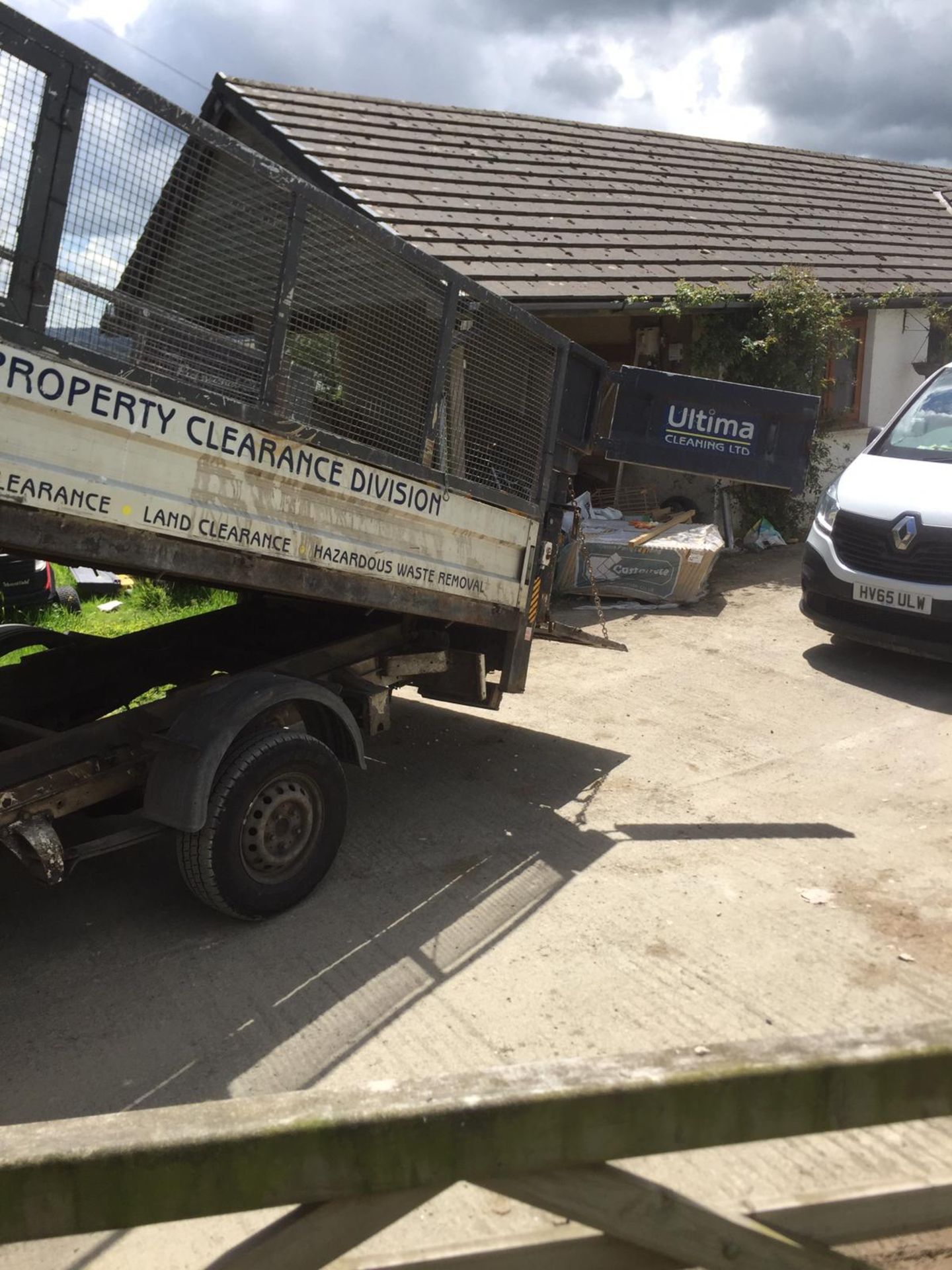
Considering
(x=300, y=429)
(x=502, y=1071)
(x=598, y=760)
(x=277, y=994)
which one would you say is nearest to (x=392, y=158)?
(x=598, y=760)

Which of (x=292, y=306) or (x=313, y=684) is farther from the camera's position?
(x=313, y=684)

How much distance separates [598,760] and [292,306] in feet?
11.7

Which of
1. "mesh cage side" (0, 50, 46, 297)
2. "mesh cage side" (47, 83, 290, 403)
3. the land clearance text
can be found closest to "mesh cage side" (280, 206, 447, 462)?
"mesh cage side" (47, 83, 290, 403)

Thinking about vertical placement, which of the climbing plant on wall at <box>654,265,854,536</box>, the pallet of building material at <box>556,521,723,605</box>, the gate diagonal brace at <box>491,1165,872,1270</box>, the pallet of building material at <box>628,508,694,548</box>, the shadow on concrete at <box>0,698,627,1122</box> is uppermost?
the climbing plant on wall at <box>654,265,854,536</box>

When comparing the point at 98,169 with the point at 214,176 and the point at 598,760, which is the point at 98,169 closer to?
the point at 214,176

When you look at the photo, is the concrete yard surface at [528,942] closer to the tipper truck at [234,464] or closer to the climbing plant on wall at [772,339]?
the tipper truck at [234,464]

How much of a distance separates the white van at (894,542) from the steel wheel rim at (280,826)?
16.4 feet

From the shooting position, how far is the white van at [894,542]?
25.1 feet

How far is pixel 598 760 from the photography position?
6633 millimetres

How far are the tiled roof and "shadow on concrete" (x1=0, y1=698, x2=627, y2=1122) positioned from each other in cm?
669

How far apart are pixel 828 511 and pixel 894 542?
867 mm

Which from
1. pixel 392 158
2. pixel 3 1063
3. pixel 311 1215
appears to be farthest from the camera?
pixel 392 158

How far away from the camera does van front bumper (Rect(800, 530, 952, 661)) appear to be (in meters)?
7.65

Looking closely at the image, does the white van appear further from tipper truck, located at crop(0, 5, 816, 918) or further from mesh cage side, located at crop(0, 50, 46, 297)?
mesh cage side, located at crop(0, 50, 46, 297)
